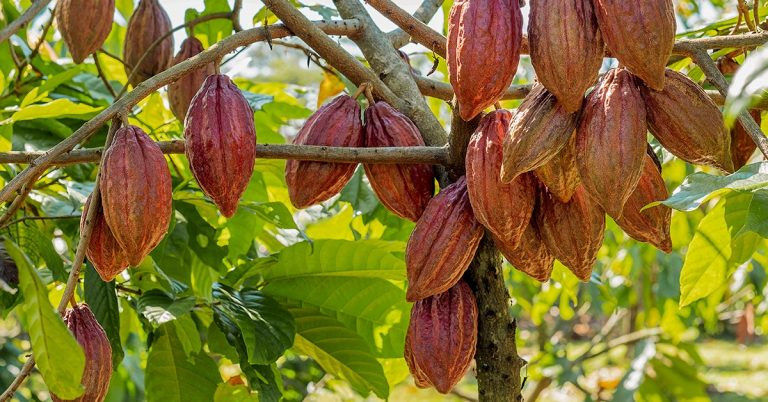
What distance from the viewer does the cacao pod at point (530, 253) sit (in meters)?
1.10

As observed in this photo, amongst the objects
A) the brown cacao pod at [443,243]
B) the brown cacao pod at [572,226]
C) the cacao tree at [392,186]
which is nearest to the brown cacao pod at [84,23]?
the cacao tree at [392,186]

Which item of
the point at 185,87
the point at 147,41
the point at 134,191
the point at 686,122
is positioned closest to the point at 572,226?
the point at 686,122

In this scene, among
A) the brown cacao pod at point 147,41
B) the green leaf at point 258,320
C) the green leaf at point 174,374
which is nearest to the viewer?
the green leaf at point 258,320

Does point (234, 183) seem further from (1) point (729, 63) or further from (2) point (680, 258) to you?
(2) point (680, 258)

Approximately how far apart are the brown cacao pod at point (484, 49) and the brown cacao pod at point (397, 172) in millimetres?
192

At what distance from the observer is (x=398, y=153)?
1.10m

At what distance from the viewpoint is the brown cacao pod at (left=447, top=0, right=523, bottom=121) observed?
38.3 inches

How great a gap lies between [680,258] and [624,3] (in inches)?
110

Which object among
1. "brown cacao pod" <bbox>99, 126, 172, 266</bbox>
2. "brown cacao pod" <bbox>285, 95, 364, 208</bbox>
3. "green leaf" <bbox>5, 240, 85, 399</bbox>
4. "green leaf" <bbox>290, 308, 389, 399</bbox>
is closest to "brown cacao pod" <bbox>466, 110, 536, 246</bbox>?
"brown cacao pod" <bbox>285, 95, 364, 208</bbox>

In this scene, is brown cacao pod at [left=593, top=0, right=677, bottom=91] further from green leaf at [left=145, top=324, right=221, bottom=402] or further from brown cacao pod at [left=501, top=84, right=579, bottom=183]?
green leaf at [left=145, top=324, right=221, bottom=402]

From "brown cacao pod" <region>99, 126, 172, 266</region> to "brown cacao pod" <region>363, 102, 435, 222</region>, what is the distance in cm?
29

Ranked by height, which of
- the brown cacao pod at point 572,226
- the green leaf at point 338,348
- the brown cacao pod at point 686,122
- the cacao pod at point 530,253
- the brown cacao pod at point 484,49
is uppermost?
the brown cacao pod at point 484,49

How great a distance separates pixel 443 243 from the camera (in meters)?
1.08

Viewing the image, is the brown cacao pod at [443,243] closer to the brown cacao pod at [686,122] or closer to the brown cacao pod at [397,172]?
the brown cacao pod at [397,172]
